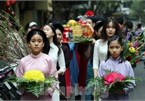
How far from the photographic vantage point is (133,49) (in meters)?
5.50

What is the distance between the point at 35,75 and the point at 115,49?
1070 mm

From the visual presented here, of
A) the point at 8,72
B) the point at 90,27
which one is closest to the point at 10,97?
the point at 8,72

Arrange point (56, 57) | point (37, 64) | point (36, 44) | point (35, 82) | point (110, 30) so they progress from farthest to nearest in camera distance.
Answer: point (56, 57)
point (110, 30)
point (36, 44)
point (37, 64)
point (35, 82)

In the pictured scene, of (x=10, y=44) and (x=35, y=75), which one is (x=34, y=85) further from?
(x=10, y=44)

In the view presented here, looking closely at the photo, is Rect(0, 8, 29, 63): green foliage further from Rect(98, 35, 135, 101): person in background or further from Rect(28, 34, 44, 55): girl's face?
Rect(98, 35, 135, 101): person in background

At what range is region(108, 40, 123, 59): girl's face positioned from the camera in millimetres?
4477

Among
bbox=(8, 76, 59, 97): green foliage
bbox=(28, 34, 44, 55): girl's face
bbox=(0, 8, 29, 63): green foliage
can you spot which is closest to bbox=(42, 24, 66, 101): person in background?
bbox=(0, 8, 29, 63): green foliage

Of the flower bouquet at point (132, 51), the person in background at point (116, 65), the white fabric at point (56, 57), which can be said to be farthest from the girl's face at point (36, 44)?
the flower bouquet at point (132, 51)

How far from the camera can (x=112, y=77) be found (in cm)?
395

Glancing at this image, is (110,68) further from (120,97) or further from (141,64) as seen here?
(141,64)

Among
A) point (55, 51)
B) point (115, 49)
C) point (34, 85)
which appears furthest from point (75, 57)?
point (34, 85)

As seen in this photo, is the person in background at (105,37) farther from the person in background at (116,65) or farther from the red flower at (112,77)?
the red flower at (112,77)

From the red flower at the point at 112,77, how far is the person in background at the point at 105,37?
137cm

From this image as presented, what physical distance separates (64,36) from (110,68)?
112 inches
